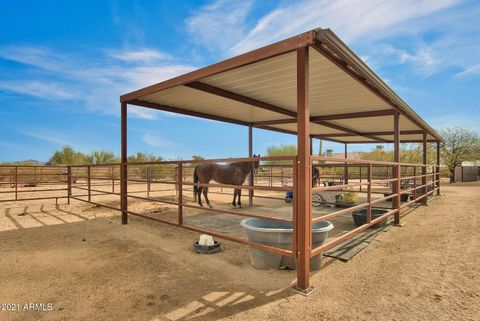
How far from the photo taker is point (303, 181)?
2.47 meters

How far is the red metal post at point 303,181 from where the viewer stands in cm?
→ 246

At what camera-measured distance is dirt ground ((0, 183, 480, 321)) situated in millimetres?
2098

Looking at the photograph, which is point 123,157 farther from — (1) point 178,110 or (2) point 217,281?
(2) point 217,281

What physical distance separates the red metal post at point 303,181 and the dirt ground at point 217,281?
261 mm

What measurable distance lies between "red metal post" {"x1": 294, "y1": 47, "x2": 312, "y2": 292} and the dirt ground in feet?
0.86

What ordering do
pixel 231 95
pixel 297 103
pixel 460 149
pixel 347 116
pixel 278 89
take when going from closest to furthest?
pixel 297 103 < pixel 278 89 < pixel 231 95 < pixel 347 116 < pixel 460 149

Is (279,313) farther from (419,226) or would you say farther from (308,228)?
(419,226)

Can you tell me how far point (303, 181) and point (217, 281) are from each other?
1.32 m

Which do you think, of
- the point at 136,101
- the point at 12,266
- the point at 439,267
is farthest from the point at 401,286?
the point at 136,101

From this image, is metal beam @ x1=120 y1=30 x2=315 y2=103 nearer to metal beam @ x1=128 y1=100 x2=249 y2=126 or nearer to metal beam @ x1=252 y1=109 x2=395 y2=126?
metal beam @ x1=128 y1=100 x2=249 y2=126

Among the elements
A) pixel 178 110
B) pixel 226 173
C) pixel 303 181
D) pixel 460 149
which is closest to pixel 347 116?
pixel 226 173

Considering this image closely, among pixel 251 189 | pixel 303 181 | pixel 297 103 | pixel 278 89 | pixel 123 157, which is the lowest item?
pixel 251 189

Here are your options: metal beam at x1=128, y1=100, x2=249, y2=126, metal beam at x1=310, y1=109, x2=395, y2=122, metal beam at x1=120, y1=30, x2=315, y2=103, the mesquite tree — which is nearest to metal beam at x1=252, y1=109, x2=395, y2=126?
metal beam at x1=310, y1=109, x2=395, y2=122

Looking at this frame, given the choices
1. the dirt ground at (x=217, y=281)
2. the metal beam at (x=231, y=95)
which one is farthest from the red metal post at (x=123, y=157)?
the metal beam at (x=231, y=95)
